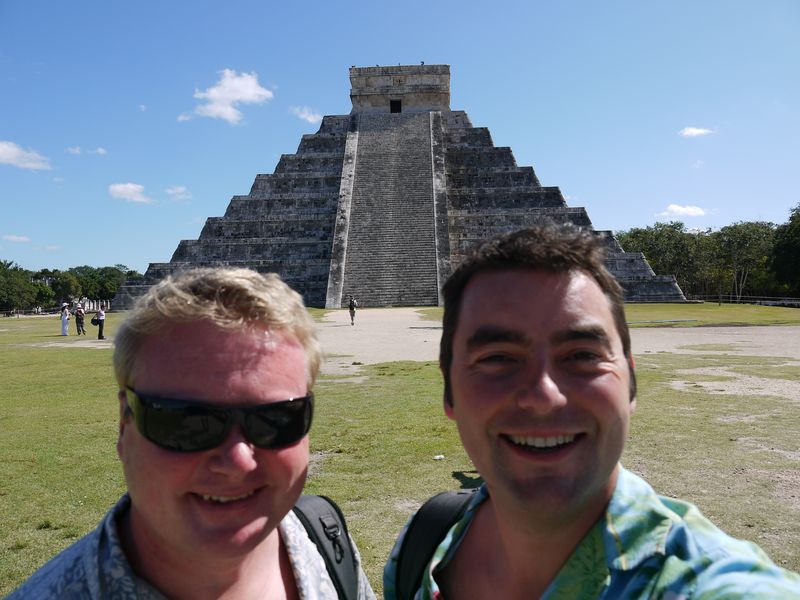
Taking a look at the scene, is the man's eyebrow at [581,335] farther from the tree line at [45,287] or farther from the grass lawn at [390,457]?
the tree line at [45,287]

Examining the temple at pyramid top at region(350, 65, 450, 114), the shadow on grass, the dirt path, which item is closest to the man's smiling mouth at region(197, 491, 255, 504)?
the shadow on grass

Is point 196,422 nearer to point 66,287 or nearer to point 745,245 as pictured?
point 745,245

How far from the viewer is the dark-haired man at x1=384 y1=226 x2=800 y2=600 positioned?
1201 mm

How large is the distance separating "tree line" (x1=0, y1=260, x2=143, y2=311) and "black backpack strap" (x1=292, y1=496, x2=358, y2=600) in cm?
4856

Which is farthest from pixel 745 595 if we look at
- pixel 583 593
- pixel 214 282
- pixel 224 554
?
pixel 214 282

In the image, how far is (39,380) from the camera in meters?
9.34

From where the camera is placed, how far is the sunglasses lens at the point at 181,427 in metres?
1.34

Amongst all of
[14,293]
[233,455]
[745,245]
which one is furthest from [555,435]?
[14,293]

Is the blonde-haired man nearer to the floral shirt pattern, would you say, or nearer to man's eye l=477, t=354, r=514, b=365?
the floral shirt pattern

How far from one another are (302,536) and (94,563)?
545 millimetres

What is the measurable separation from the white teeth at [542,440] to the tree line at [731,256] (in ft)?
133

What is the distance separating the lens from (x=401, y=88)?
124ft

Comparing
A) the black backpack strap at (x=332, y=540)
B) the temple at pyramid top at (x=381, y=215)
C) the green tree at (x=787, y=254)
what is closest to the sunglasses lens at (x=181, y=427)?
the black backpack strap at (x=332, y=540)

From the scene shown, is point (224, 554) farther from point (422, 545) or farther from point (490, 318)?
point (490, 318)
